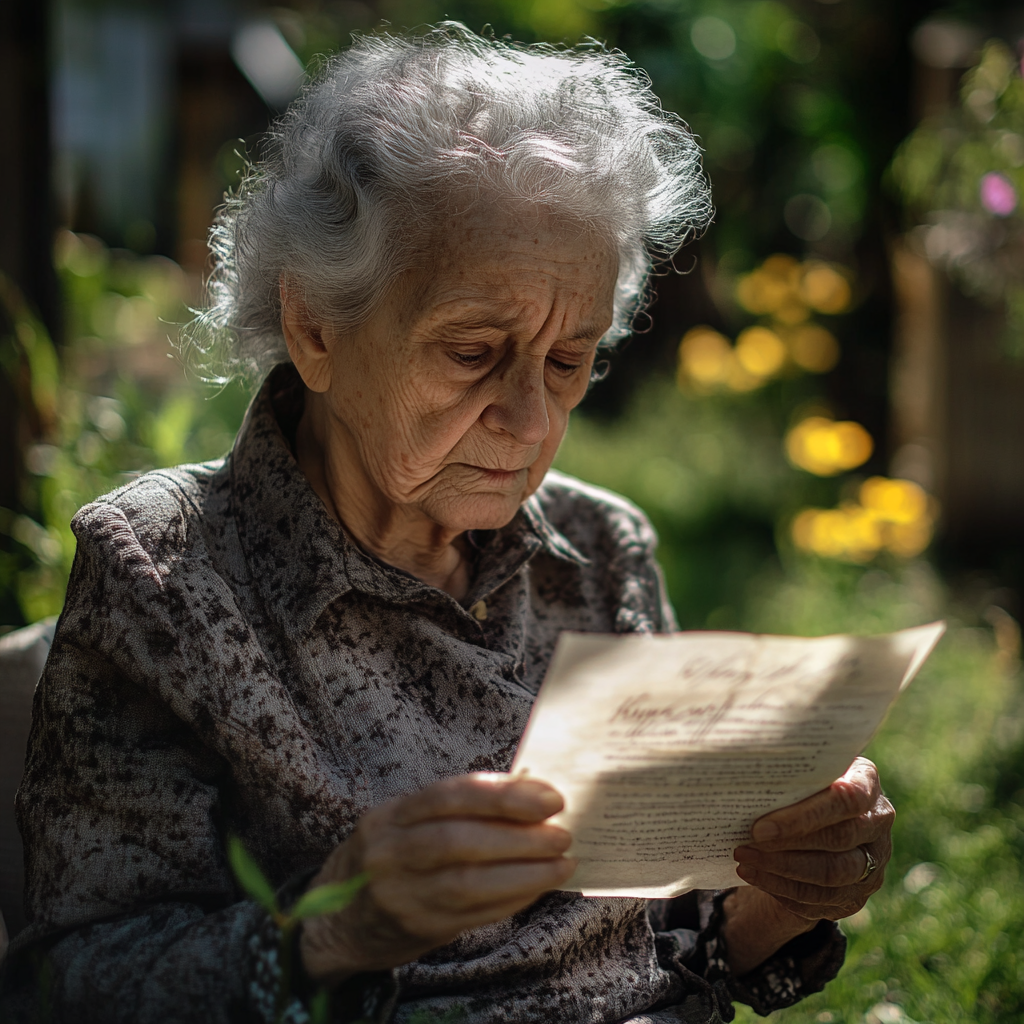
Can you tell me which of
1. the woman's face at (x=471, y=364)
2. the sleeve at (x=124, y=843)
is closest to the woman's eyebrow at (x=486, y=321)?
the woman's face at (x=471, y=364)

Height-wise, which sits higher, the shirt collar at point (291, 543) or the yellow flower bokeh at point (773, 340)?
the shirt collar at point (291, 543)

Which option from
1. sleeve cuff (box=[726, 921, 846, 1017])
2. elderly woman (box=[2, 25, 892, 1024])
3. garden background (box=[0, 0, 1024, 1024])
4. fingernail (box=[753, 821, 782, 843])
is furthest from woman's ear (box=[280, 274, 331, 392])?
sleeve cuff (box=[726, 921, 846, 1017])

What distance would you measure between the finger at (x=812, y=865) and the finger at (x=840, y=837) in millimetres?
13

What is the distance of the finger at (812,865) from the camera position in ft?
3.97

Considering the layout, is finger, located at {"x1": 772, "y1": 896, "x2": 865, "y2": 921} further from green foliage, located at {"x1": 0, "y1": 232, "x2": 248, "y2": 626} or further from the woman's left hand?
green foliage, located at {"x1": 0, "y1": 232, "x2": 248, "y2": 626}

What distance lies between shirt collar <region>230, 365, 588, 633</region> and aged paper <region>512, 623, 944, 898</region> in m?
0.42

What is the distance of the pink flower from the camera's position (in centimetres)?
340

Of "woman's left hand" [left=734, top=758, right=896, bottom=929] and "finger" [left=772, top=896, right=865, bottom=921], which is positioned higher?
"woman's left hand" [left=734, top=758, right=896, bottom=929]

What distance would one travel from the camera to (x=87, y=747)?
3.80 feet

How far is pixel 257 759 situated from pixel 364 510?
403 millimetres

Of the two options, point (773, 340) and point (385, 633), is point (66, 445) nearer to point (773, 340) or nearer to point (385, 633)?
point (385, 633)

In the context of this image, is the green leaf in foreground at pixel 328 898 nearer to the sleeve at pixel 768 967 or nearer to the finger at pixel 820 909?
the finger at pixel 820 909

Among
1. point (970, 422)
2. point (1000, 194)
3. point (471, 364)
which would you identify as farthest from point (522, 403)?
point (970, 422)

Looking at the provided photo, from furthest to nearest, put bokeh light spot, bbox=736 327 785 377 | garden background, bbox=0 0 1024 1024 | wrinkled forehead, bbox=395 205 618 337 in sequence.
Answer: bokeh light spot, bbox=736 327 785 377
garden background, bbox=0 0 1024 1024
wrinkled forehead, bbox=395 205 618 337
